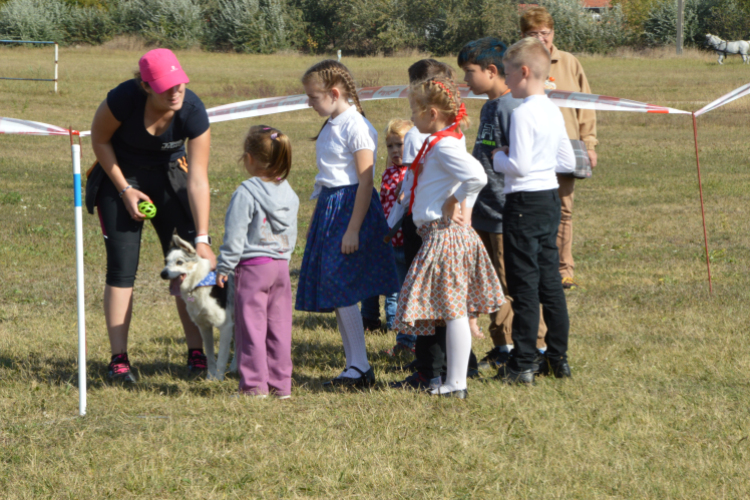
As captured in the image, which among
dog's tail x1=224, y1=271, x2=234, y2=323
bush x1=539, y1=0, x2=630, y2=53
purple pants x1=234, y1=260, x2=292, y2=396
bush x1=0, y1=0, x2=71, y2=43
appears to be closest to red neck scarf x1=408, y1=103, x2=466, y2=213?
purple pants x1=234, y1=260, x2=292, y2=396

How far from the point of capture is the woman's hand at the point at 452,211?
407cm

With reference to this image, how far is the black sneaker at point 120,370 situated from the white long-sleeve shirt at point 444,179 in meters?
1.98

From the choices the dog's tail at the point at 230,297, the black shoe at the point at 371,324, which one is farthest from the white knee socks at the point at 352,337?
the black shoe at the point at 371,324

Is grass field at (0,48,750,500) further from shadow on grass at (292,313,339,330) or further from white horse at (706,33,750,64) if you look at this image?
white horse at (706,33,750,64)

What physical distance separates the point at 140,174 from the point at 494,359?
2.47 metres

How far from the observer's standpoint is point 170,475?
3.39 m

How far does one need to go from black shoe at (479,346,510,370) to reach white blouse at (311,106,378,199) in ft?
4.94

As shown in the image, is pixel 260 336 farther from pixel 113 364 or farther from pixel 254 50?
pixel 254 50

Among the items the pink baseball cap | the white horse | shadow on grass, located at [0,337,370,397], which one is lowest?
shadow on grass, located at [0,337,370,397]

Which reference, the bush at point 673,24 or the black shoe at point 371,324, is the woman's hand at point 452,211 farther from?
the bush at point 673,24

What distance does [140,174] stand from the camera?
4.63 m

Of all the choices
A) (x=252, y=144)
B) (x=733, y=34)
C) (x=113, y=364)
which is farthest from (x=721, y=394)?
(x=733, y=34)

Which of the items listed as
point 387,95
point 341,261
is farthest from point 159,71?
point 387,95

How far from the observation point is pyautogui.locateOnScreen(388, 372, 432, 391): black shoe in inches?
176
